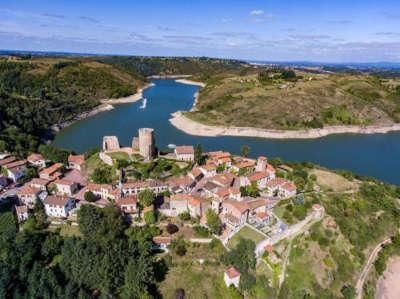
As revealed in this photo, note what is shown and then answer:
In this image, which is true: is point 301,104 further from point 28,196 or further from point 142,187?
point 28,196

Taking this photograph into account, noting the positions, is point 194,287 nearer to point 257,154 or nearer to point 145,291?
point 145,291

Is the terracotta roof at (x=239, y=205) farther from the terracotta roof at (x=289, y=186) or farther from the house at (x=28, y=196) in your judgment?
the house at (x=28, y=196)

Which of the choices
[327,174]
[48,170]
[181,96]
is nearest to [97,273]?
[48,170]

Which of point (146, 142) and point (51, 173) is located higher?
point (146, 142)

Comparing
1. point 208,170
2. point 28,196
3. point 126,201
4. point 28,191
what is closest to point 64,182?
point 28,191

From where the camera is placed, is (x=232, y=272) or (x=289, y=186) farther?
(x=289, y=186)

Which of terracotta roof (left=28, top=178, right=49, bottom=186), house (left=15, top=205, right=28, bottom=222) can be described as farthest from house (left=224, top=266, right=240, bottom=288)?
terracotta roof (left=28, top=178, right=49, bottom=186)

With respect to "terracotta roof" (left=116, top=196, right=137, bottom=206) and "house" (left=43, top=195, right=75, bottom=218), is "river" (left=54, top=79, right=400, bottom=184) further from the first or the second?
"terracotta roof" (left=116, top=196, right=137, bottom=206)

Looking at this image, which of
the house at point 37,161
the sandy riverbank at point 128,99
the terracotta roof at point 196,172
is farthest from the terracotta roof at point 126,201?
the sandy riverbank at point 128,99
